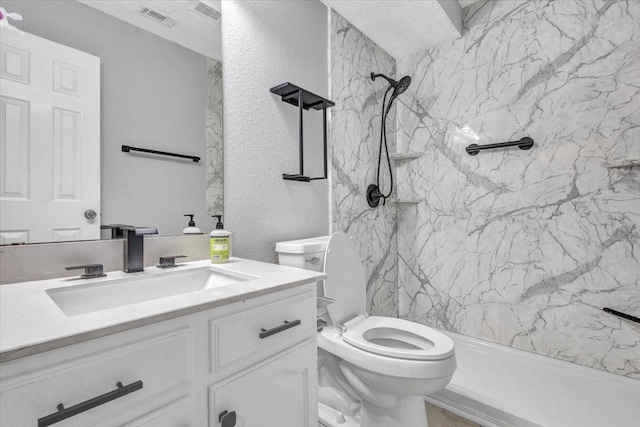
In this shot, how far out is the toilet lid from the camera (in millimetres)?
1436

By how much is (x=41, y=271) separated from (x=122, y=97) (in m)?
0.61

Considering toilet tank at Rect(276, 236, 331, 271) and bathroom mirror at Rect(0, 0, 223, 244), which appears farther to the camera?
toilet tank at Rect(276, 236, 331, 271)

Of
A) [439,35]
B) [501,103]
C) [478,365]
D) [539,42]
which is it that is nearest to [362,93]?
[439,35]

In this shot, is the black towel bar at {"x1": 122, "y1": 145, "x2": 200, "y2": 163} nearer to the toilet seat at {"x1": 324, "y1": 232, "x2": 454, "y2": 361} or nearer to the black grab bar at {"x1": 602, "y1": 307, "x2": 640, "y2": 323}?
the toilet seat at {"x1": 324, "y1": 232, "x2": 454, "y2": 361}

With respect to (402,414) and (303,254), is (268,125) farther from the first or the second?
(402,414)

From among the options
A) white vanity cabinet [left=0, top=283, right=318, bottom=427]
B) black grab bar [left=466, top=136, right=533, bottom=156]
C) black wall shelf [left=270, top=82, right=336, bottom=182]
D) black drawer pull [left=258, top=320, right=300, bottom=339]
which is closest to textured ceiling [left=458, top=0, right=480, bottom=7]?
black grab bar [left=466, top=136, right=533, bottom=156]

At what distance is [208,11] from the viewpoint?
128 centimetres

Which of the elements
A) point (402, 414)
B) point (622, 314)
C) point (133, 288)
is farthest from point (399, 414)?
point (622, 314)

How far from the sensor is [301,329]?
941mm

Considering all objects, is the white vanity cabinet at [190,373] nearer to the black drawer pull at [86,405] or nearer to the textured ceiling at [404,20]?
the black drawer pull at [86,405]

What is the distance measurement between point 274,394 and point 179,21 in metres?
1.40

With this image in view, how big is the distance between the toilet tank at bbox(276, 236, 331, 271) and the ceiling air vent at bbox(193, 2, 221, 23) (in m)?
1.04

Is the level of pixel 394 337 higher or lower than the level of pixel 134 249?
lower

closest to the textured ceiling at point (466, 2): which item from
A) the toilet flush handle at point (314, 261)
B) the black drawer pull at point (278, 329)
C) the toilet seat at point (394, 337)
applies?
the toilet flush handle at point (314, 261)
